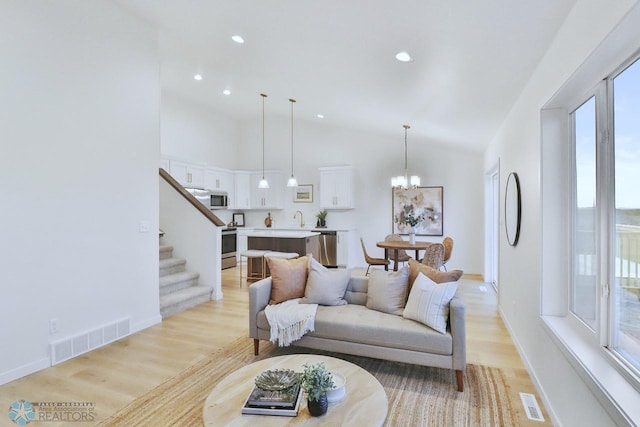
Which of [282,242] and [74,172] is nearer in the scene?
[74,172]

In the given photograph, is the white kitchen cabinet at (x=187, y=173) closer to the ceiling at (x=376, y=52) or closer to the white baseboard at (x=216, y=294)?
the ceiling at (x=376, y=52)

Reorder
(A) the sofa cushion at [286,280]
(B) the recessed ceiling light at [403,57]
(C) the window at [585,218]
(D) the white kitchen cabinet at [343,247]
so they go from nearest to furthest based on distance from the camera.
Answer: (C) the window at [585,218] → (B) the recessed ceiling light at [403,57] → (A) the sofa cushion at [286,280] → (D) the white kitchen cabinet at [343,247]

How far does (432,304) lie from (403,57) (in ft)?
6.90

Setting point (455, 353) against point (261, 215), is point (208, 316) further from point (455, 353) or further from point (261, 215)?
point (261, 215)

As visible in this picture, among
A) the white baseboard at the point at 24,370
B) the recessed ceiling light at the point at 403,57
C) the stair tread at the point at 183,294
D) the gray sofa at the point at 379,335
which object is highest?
the recessed ceiling light at the point at 403,57

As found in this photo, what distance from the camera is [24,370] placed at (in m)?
2.67

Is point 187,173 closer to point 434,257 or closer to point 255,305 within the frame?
point 255,305

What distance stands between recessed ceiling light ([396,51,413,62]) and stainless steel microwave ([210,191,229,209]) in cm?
583

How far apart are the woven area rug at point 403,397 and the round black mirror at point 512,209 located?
1359mm

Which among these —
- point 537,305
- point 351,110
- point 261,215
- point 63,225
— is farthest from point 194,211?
point 537,305

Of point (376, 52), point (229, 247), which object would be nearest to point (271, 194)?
point (229, 247)

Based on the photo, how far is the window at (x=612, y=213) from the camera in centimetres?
153

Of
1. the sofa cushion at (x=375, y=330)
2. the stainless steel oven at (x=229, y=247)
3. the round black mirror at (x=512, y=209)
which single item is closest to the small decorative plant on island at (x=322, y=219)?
the stainless steel oven at (x=229, y=247)

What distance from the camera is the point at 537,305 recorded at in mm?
2475
